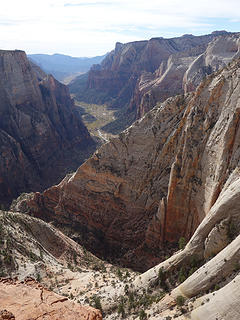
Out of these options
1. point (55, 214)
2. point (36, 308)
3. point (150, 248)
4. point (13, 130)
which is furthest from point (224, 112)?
→ point (13, 130)

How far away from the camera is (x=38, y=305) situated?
52.5ft

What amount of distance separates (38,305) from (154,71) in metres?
139

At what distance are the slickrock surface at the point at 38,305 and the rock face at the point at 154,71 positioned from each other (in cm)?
6960

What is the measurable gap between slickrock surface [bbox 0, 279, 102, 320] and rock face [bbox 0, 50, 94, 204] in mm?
47018

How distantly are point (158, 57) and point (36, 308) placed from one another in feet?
487

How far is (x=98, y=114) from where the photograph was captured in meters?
143

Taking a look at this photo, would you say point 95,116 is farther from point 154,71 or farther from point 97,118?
point 154,71

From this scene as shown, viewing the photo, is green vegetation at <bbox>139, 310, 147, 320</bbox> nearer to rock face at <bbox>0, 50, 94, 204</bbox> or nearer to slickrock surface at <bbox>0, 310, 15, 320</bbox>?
slickrock surface at <bbox>0, 310, 15, 320</bbox>

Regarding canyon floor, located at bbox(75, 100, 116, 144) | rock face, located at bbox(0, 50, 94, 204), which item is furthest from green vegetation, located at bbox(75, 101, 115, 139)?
rock face, located at bbox(0, 50, 94, 204)

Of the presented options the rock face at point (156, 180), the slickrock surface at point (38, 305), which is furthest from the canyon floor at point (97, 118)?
the slickrock surface at point (38, 305)

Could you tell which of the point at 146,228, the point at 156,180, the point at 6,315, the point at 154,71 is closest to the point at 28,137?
the point at 156,180

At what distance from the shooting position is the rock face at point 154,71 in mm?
92250

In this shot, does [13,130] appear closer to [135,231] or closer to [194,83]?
[194,83]

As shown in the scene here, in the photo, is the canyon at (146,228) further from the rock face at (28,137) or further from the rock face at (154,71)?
the rock face at (154,71)
